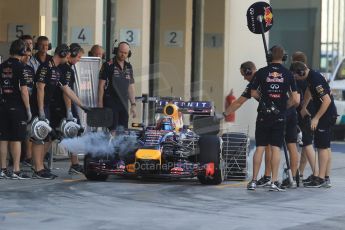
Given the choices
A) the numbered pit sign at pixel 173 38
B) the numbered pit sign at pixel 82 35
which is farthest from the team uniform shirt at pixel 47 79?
the numbered pit sign at pixel 173 38

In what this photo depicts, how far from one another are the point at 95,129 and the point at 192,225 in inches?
238

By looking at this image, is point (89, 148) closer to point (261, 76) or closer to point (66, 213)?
point (261, 76)

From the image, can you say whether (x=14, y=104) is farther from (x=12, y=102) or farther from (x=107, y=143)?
(x=107, y=143)

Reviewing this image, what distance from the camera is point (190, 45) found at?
28672 mm

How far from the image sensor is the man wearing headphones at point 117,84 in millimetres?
16344

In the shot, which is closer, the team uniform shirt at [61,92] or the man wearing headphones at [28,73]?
→ the man wearing headphones at [28,73]

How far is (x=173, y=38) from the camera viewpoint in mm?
27938

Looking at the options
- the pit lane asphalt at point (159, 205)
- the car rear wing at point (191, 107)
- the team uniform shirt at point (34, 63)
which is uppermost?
the team uniform shirt at point (34, 63)

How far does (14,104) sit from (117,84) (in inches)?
77.3

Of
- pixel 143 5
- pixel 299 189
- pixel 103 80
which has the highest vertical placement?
pixel 143 5

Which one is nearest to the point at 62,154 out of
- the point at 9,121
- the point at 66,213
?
the point at 9,121

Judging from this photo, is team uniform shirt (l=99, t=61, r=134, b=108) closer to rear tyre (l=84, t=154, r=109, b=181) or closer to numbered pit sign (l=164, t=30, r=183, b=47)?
rear tyre (l=84, t=154, r=109, b=181)

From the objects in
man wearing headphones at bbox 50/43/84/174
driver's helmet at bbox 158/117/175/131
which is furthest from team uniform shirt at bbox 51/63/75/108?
driver's helmet at bbox 158/117/175/131

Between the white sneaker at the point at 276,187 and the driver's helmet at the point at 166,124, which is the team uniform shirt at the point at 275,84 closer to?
the white sneaker at the point at 276,187
